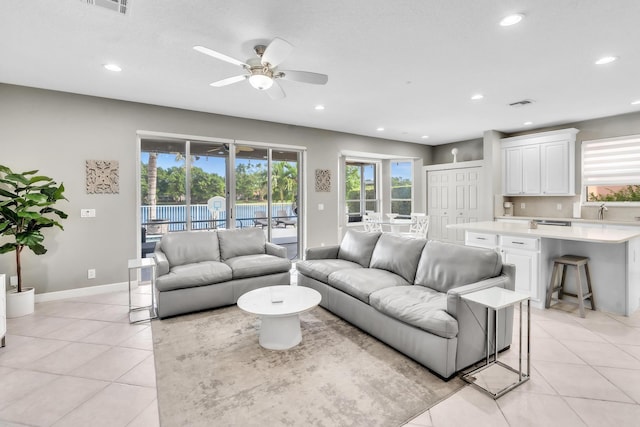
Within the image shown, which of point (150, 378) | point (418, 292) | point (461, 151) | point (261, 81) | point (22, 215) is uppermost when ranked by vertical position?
point (461, 151)

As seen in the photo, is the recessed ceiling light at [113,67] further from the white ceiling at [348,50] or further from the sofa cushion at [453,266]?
the sofa cushion at [453,266]

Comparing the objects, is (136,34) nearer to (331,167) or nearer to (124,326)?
(124,326)

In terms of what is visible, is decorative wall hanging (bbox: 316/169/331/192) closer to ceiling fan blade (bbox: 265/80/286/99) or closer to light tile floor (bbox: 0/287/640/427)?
ceiling fan blade (bbox: 265/80/286/99)

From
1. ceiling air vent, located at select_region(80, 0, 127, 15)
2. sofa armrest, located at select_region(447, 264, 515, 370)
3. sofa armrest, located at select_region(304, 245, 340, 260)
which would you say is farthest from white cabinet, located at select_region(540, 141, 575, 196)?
ceiling air vent, located at select_region(80, 0, 127, 15)

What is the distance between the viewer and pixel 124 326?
321 centimetres

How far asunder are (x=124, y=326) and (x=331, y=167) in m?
4.46

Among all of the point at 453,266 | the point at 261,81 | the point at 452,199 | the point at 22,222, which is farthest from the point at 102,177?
the point at 452,199

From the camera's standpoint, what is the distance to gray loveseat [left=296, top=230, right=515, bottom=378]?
2.25m

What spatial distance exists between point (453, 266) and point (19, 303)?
4.60 metres

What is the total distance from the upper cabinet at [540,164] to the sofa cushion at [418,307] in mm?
4666

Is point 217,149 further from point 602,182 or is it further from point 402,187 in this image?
point 602,182

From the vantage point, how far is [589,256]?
354 centimetres

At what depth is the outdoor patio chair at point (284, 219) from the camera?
19.9 ft

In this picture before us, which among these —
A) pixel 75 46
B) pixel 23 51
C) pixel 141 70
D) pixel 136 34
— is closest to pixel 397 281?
pixel 136 34
